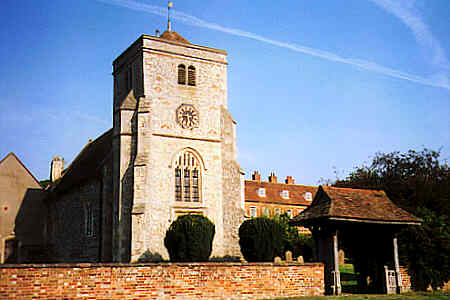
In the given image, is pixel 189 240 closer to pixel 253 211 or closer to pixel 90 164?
pixel 90 164

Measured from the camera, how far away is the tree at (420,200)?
62.7ft

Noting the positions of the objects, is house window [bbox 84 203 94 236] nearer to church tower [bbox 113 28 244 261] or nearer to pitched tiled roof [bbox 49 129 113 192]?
pitched tiled roof [bbox 49 129 113 192]

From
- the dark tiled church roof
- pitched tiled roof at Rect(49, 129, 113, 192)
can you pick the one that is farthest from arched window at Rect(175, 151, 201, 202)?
the dark tiled church roof

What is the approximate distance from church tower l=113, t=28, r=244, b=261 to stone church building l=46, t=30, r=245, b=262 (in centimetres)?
5

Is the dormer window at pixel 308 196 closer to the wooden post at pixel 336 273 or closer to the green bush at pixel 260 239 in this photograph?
the green bush at pixel 260 239

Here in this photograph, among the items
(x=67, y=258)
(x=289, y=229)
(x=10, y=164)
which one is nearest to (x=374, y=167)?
(x=289, y=229)

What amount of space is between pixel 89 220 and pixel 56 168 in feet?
53.9

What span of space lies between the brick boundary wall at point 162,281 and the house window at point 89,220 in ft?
53.1

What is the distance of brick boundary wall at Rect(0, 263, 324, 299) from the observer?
12461 mm

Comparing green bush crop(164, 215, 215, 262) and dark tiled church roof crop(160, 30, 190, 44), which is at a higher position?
dark tiled church roof crop(160, 30, 190, 44)

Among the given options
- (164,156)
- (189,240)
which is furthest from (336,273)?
(164,156)

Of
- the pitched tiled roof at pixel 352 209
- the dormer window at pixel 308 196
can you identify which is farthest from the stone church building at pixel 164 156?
the dormer window at pixel 308 196

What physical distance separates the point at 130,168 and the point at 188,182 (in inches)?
134

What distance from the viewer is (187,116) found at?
27.3 meters
